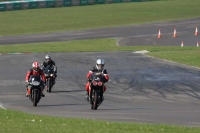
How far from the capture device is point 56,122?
14.6 metres

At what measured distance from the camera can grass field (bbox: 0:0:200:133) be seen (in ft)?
44.1

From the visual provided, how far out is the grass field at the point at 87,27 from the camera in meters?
13.5

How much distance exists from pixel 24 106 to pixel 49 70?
5.16 metres

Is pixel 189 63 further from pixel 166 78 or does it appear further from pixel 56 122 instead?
pixel 56 122

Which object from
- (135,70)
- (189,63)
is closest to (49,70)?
(135,70)

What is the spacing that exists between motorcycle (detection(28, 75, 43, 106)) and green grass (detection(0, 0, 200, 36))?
37719 mm

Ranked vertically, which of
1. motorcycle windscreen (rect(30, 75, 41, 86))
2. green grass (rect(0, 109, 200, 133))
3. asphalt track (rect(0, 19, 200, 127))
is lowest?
asphalt track (rect(0, 19, 200, 127))

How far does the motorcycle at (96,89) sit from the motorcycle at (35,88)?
1962 mm

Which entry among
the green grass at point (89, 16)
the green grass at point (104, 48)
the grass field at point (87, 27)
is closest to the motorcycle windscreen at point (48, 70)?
the grass field at point (87, 27)

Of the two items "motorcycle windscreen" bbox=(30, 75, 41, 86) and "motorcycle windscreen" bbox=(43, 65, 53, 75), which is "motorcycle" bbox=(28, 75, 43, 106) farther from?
"motorcycle windscreen" bbox=(43, 65, 53, 75)

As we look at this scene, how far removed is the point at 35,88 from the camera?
67.5 feet

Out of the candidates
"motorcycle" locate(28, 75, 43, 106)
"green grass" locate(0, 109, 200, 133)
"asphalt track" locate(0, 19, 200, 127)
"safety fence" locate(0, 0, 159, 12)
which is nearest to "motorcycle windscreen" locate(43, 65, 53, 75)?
"asphalt track" locate(0, 19, 200, 127)

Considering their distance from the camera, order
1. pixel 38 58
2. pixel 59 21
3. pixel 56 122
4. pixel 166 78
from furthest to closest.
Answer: pixel 59 21 → pixel 38 58 → pixel 166 78 → pixel 56 122

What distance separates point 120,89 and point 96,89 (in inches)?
190
